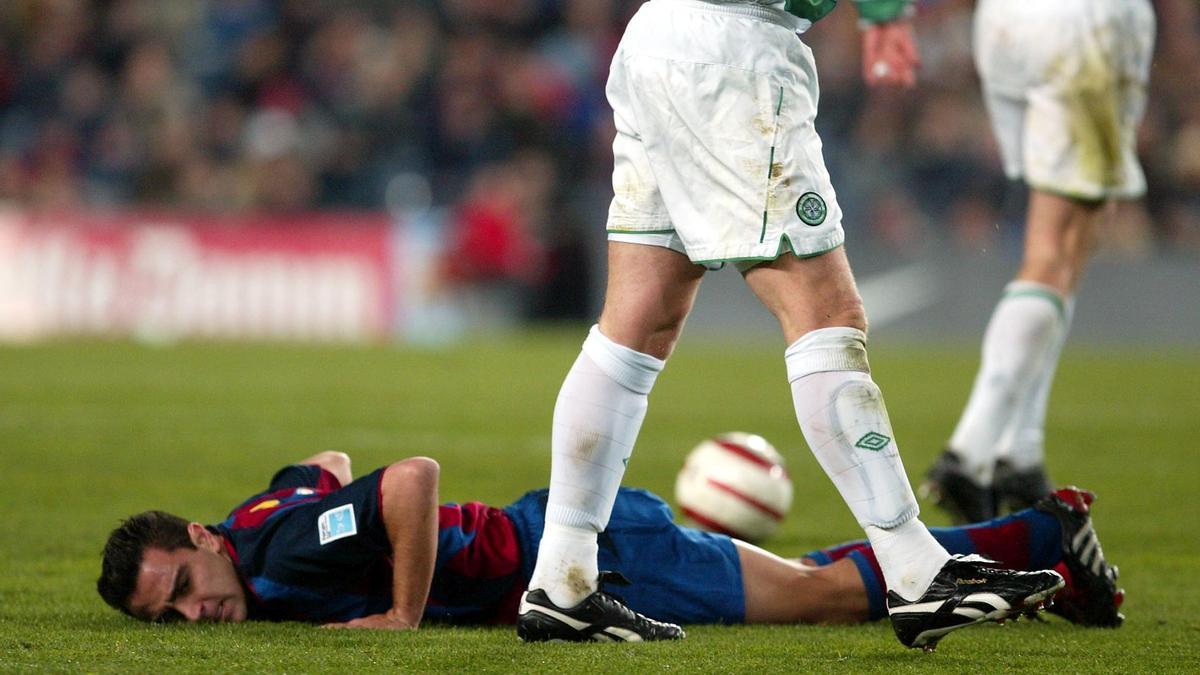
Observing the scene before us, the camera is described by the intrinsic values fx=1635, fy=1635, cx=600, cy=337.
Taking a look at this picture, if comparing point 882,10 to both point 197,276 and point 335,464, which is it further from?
point 197,276

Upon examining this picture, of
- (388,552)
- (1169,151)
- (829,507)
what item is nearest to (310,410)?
(829,507)

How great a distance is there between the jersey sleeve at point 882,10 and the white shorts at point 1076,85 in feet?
4.35

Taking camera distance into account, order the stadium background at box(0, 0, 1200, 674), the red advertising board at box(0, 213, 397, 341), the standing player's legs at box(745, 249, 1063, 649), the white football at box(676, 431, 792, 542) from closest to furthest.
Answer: the standing player's legs at box(745, 249, 1063, 649) → the white football at box(676, 431, 792, 542) → the stadium background at box(0, 0, 1200, 674) → the red advertising board at box(0, 213, 397, 341)

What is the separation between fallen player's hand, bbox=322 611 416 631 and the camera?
135 inches

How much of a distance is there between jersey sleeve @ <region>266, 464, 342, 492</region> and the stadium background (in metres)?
3.76

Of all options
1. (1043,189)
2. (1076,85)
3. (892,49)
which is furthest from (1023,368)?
(892,49)

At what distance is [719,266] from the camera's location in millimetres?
3072

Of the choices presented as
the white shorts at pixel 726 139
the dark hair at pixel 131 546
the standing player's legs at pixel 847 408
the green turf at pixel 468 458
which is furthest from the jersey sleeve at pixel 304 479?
the standing player's legs at pixel 847 408

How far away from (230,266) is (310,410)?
6.26 metres

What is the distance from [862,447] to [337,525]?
3.69 feet

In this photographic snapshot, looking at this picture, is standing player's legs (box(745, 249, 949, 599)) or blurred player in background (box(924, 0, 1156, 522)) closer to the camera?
standing player's legs (box(745, 249, 949, 599))

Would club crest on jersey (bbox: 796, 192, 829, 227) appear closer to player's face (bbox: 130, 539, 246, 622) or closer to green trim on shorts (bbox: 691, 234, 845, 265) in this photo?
green trim on shorts (bbox: 691, 234, 845, 265)

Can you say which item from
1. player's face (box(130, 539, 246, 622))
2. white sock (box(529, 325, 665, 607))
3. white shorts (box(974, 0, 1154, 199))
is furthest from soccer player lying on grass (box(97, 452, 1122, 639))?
white shorts (box(974, 0, 1154, 199))

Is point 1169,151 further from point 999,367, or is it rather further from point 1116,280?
point 999,367
